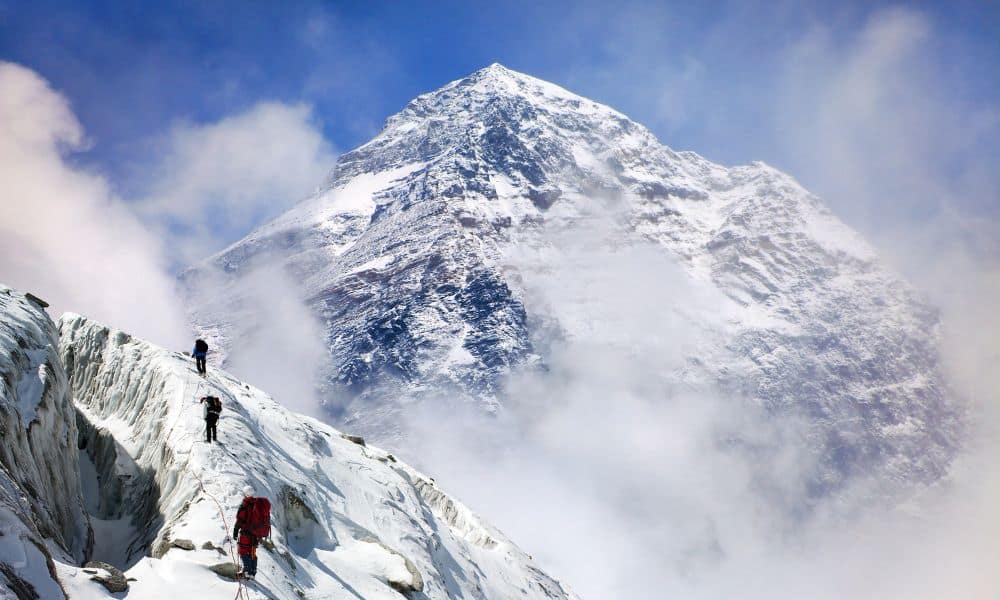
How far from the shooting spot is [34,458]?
2675cm

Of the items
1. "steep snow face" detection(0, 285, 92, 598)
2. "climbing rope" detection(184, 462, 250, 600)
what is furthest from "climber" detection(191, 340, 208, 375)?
"climbing rope" detection(184, 462, 250, 600)

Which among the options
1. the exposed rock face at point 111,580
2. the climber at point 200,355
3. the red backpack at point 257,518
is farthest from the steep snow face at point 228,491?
the red backpack at point 257,518

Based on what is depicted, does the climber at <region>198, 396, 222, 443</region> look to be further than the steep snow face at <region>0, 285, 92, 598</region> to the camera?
Yes

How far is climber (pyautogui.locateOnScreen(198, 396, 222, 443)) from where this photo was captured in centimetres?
3147

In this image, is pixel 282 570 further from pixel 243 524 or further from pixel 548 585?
pixel 548 585

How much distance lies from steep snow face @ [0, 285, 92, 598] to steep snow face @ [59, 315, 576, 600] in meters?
1.69

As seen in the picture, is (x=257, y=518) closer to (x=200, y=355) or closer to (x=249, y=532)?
(x=249, y=532)

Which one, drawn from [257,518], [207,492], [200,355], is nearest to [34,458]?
[207,492]

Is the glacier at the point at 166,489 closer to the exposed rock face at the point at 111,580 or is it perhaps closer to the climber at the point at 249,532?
the exposed rock face at the point at 111,580

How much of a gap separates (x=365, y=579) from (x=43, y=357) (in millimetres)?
16191

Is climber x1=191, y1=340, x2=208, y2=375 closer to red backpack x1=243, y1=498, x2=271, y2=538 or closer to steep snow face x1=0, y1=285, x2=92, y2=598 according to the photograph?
steep snow face x1=0, y1=285, x2=92, y2=598

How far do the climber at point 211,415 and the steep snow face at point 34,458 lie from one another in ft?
17.2

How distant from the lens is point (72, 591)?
19.0 metres

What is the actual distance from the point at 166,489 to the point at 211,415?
10.8 feet
